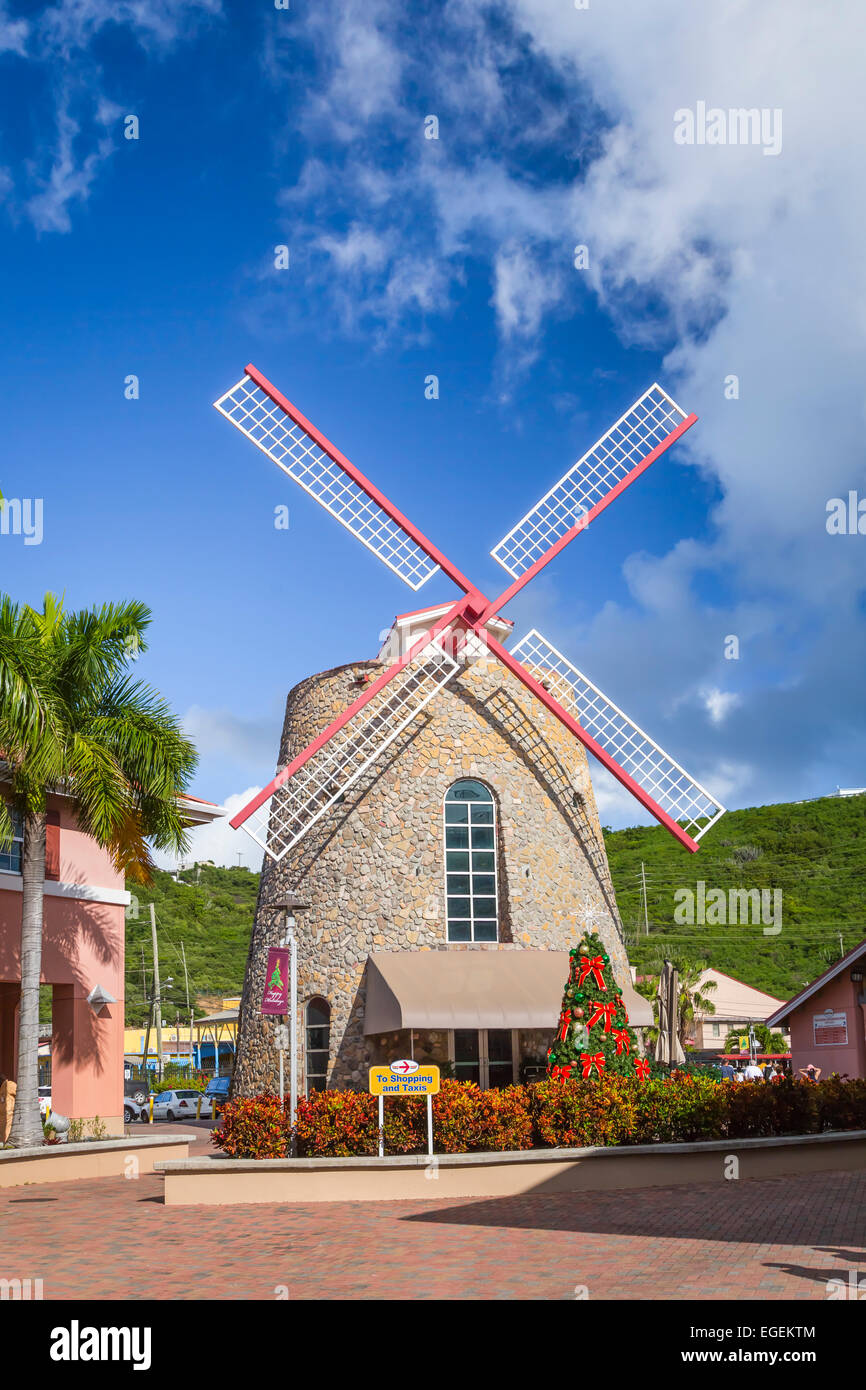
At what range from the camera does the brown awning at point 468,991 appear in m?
19.2

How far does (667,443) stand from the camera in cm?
2352

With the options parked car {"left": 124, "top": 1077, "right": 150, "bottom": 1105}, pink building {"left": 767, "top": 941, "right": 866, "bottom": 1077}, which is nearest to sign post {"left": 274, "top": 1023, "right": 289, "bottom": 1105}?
pink building {"left": 767, "top": 941, "right": 866, "bottom": 1077}

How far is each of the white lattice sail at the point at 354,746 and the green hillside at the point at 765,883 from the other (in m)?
38.2

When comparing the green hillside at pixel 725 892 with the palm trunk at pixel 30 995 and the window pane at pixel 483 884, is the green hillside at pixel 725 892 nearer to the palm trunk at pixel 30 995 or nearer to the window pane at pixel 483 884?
the window pane at pixel 483 884

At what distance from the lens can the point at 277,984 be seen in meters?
16.3

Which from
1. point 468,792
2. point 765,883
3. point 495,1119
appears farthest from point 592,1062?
point 765,883

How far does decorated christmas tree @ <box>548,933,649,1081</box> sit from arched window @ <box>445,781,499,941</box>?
4.28 m

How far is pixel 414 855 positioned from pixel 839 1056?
12.2 metres

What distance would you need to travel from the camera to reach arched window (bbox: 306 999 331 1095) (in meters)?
21.1

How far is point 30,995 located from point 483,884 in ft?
25.7

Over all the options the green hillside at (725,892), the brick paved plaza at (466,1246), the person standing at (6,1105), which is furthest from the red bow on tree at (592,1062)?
the green hillside at (725,892)

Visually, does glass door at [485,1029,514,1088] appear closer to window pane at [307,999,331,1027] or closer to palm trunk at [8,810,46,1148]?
window pane at [307,999,331,1027]

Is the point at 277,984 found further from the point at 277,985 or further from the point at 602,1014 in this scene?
the point at 602,1014
